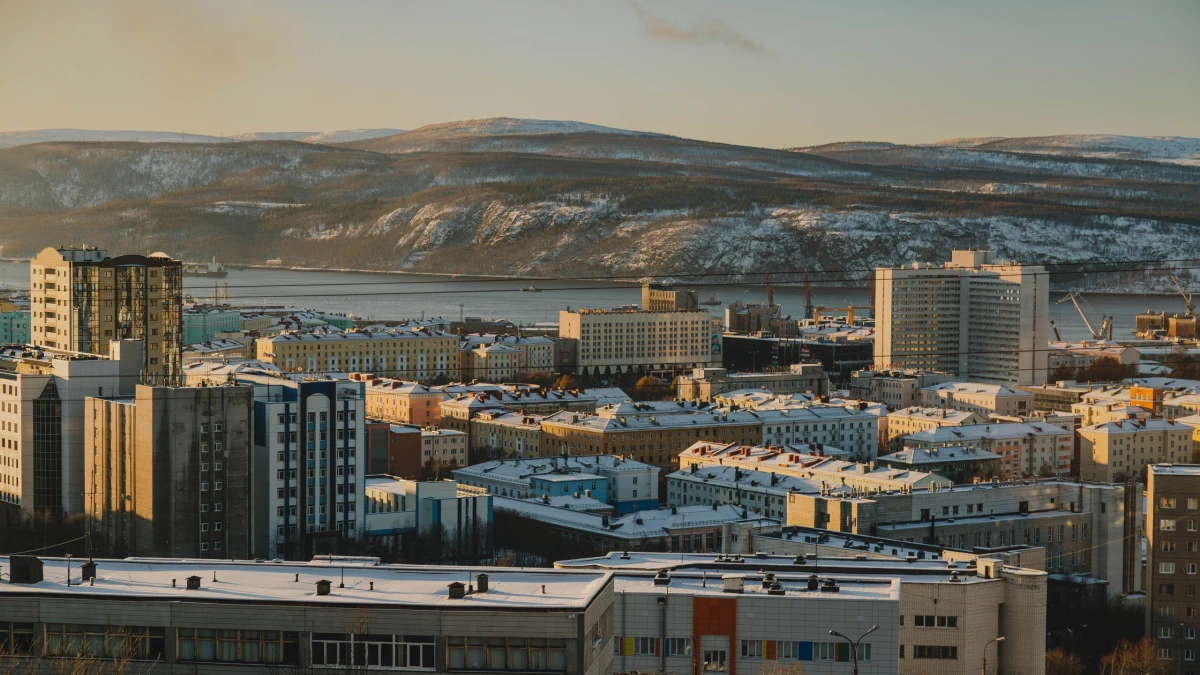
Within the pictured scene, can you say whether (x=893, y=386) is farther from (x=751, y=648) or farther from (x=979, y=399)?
(x=751, y=648)

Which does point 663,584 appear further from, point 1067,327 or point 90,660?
point 1067,327

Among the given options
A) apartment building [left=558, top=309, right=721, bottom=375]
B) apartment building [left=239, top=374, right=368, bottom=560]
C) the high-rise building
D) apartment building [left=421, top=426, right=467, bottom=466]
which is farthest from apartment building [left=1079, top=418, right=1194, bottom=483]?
apartment building [left=558, top=309, right=721, bottom=375]

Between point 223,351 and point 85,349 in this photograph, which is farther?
point 223,351

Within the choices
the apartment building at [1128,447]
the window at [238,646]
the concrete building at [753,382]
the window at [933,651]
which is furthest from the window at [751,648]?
the concrete building at [753,382]

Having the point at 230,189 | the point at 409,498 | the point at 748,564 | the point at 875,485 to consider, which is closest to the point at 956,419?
the point at 875,485

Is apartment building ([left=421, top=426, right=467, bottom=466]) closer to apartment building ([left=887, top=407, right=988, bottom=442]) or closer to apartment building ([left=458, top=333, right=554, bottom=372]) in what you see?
apartment building ([left=887, top=407, right=988, bottom=442])

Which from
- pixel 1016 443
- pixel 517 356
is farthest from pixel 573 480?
pixel 517 356
